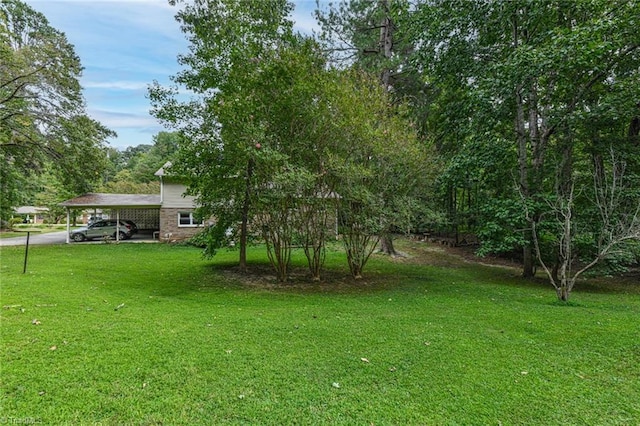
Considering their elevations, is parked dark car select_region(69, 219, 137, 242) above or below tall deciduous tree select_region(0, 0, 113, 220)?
below

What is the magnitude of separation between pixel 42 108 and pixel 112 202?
558cm

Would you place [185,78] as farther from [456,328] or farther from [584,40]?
[584,40]

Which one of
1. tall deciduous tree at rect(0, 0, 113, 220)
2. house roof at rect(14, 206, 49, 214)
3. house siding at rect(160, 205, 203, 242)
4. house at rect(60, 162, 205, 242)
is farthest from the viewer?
house roof at rect(14, 206, 49, 214)


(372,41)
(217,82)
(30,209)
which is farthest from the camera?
(30,209)

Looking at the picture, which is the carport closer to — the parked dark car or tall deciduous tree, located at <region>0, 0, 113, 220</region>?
the parked dark car

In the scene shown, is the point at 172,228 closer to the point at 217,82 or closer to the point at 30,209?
the point at 217,82

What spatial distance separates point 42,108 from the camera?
1528 centimetres

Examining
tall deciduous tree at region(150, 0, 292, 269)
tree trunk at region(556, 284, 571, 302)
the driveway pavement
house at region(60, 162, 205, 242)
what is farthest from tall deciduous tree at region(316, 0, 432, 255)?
the driveway pavement

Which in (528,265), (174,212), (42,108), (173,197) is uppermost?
(42,108)

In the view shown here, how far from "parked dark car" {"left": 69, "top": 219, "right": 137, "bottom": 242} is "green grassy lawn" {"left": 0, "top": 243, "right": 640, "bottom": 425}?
1313 centimetres

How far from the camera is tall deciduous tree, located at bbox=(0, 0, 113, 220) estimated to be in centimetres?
1396

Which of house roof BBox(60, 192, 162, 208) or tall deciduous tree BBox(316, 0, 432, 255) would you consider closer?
tall deciduous tree BBox(316, 0, 432, 255)

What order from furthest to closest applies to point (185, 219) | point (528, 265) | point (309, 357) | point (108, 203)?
point (185, 219) < point (108, 203) < point (528, 265) < point (309, 357)

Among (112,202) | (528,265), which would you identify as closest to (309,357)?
(528,265)
